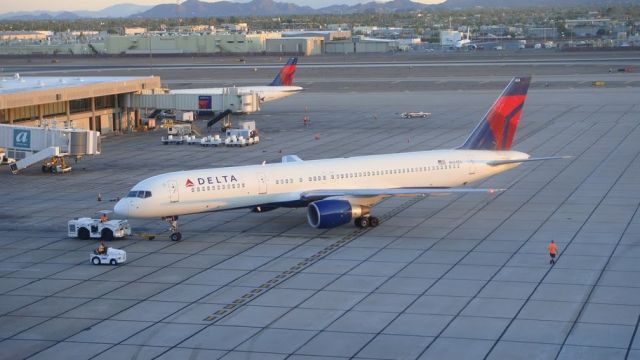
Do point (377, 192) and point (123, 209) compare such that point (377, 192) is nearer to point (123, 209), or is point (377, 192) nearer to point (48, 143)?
point (123, 209)

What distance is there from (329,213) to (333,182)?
3291 millimetres

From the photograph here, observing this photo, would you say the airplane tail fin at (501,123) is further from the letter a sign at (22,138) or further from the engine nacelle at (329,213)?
the letter a sign at (22,138)

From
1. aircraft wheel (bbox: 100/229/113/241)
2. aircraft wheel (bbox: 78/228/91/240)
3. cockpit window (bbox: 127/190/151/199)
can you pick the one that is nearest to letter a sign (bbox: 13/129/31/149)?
aircraft wheel (bbox: 78/228/91/240)

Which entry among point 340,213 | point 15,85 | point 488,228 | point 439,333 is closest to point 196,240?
point 340,213

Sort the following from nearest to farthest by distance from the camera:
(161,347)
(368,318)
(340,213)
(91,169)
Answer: (161,347), (368,318), (340,213), (91,169)

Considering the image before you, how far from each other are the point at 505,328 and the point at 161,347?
1073 cm

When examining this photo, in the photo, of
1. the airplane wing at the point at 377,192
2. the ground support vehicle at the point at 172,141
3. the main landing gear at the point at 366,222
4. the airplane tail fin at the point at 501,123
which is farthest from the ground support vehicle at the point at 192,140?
the main landing gear at the point at 366,222

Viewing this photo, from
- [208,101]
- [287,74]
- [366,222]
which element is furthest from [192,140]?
[366,222]

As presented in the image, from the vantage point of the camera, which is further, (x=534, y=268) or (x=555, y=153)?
(x=555, y=153)

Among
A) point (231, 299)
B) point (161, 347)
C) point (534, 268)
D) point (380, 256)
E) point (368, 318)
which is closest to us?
point (161, 347)

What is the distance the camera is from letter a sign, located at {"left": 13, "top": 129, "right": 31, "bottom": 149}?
6944 centimetres

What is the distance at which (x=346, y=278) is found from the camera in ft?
123

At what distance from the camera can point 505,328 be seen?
30859 millimetres

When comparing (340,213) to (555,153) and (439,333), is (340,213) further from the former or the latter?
(555,153)
